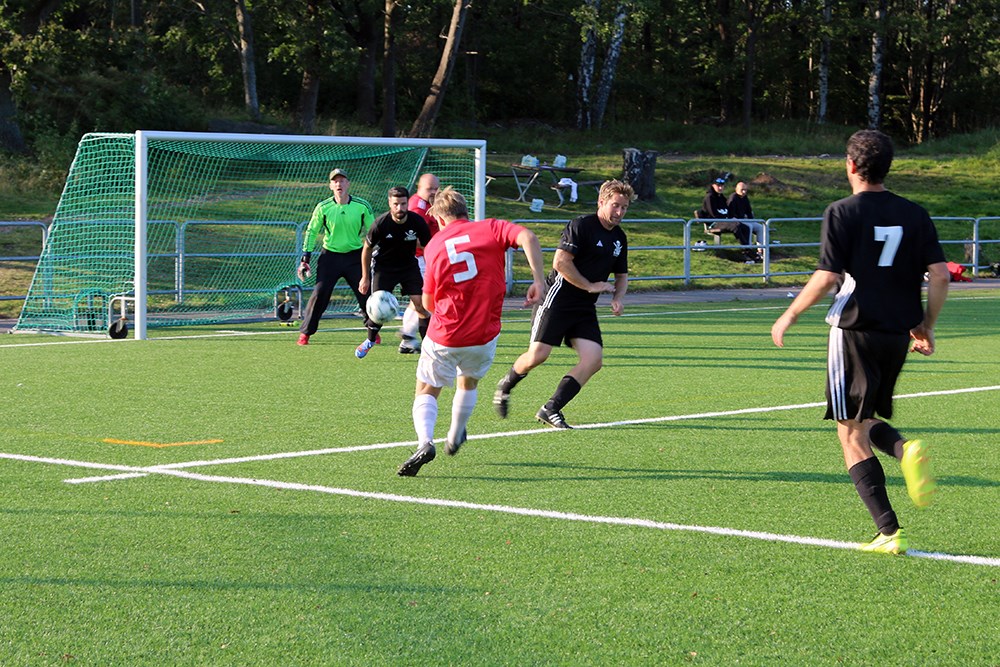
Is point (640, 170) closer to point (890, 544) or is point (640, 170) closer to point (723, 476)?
point (723, 476)

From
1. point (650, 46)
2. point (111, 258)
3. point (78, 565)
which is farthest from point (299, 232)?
point (650, 46)

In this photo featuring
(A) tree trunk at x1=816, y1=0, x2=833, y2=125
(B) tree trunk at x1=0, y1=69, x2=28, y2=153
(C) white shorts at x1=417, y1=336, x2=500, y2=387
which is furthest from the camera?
(A) tree trunk at x1=816, y1=0, x2=833, y2=125

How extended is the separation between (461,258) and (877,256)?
2.61 m

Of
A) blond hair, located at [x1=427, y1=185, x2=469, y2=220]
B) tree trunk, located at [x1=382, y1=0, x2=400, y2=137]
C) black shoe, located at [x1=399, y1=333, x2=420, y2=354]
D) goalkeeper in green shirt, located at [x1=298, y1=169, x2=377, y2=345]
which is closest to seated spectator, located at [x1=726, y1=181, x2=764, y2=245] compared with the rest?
goalkeeper in green shirt, located at [x1=298, y1=169, x2=377, y2=345]

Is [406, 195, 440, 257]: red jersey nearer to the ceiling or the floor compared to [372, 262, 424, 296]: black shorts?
nearer to the ceiling

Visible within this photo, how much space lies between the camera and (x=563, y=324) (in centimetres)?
990

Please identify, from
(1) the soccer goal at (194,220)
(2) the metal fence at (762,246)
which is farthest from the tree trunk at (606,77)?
(1) the soccer goal at (194,220)

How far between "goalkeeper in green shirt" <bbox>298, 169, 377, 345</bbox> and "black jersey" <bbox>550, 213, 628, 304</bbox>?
564 centimetres

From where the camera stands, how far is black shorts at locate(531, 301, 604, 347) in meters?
9.88

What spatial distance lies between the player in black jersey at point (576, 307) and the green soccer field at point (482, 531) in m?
0.31

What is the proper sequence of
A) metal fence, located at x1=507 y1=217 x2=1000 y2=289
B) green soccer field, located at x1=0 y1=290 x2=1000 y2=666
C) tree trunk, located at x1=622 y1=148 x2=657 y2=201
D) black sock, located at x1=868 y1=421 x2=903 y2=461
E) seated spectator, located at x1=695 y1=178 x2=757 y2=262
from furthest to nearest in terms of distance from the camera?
tree trunk, located at x1=622 y1=148 x2=657 y2=201
seated spectator, located at x1=695 y1=178 x2=757 y2=262
metal fence, located at x1=507 y1=217 x2=1000 y2=289
black sock, located at x1=868 y1=421 x2=903 y2=461
green soccer field, located at x1=0 y1=290 x2=1000 y2=666

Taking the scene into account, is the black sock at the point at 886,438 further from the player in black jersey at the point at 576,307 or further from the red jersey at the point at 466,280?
the player in black jersey at the point at 576,307

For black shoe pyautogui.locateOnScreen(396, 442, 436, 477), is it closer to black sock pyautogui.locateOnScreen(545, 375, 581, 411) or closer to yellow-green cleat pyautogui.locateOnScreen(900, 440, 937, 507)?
black sock pyautogui.locateOnScreen(545, 375, 581, 411)

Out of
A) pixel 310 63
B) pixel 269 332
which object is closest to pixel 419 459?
pixel 269 332
